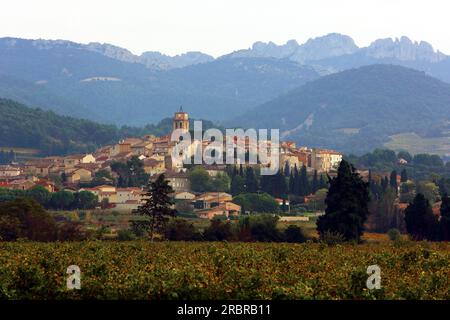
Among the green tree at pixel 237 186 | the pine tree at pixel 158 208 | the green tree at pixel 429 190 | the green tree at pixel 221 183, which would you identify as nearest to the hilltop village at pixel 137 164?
the green tree at pixel 237 186

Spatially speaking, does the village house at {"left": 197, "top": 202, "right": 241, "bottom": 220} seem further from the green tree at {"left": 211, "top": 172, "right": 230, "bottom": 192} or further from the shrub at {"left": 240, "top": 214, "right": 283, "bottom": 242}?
the shrub at {"left": 240, "top": 214, "right": 283, "bottom": 242}

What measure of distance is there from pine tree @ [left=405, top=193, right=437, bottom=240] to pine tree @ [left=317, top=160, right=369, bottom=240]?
15.0 feet

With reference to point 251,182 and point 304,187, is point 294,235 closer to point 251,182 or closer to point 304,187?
point 304,187

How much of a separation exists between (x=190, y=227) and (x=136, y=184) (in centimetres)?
6894

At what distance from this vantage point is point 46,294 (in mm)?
22984

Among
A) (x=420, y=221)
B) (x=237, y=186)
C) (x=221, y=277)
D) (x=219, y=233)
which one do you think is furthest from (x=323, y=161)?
(x=221, y=277)

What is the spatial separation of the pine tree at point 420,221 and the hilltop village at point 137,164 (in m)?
34.5

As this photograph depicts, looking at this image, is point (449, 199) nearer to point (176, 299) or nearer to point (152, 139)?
point (176, 299)

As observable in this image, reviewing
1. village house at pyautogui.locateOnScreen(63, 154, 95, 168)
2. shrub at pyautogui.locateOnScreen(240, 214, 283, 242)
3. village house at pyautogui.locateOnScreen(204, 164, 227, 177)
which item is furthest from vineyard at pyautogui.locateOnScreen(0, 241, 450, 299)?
village house at pyautogui.locateOnScreen(63, 154, 95, 168)

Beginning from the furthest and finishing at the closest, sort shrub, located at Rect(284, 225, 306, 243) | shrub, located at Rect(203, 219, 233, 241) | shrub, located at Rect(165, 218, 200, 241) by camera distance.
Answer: shrub, located at Rect(284, 225, 306, 243)
shrub, located at Rect(165, 218, 200, 241)
shrub, located at Rect(203, 219, 233, 241)

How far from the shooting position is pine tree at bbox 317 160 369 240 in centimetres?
5962

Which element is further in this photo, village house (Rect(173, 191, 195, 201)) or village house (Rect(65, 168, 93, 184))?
village house (Rect(65, 168, 93, 184))

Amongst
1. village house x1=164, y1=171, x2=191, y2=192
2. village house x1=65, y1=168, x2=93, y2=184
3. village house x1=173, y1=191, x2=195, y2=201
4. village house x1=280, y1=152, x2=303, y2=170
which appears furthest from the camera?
village house x1=280, y1=152, x2=303, y2=170

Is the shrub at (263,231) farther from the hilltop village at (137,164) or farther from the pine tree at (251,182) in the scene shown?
the pine tree at (251,182)
